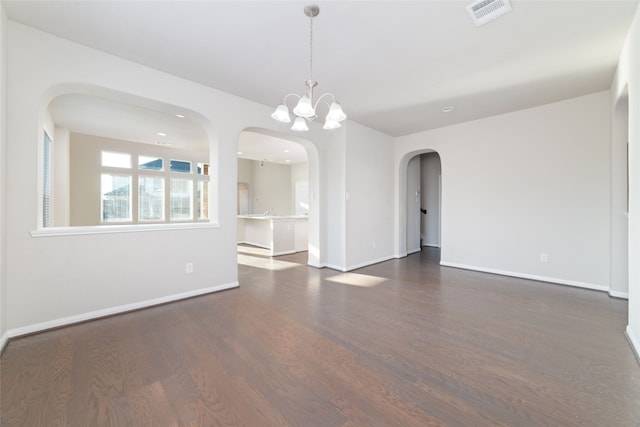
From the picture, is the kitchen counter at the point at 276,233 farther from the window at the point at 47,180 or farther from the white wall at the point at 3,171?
the white wall at the point at 3,171

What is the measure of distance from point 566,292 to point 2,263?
617 centimetres

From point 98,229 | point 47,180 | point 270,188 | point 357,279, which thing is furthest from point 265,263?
point 270,188

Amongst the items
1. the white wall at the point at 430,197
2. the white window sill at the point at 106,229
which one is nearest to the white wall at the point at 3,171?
the white window sill at the point at 106,229

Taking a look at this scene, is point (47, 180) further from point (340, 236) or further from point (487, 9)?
point (487, 9)

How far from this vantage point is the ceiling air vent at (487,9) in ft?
6.41

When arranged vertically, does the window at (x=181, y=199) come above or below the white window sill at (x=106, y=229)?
above

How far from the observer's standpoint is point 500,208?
4406 millimetres

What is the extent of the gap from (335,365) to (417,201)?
556 centimetres

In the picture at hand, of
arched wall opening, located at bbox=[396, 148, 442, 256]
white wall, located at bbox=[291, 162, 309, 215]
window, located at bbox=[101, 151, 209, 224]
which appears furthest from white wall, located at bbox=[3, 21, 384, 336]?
white wall, located at bbox=[291, 162, 309, 215]

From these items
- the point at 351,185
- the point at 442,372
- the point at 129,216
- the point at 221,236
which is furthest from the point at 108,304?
the point at 129,216

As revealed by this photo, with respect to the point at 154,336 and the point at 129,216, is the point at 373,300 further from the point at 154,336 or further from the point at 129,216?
the point at 129,216

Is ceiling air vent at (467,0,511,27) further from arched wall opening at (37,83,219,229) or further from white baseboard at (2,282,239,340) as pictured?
white baseboard at (2,282,239,340)

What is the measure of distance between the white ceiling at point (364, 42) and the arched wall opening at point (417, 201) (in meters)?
2.46

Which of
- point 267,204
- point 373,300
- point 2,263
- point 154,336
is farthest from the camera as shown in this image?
point 267,204
